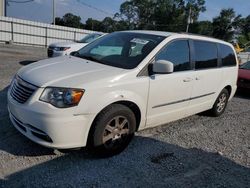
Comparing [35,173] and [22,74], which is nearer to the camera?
[35,173]

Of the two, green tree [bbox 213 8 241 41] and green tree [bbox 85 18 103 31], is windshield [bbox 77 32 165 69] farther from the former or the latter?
green tree [bbox 85 18 103 31]

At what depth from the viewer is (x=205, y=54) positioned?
5273 mm

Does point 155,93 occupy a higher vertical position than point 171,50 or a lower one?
lower

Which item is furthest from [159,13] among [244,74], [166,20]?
[244,74]

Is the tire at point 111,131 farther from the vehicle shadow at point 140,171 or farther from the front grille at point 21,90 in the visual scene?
the front grille at point 21,90

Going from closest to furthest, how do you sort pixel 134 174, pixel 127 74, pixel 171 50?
pixel 134 174, pixel 127 74, pixel 171 50

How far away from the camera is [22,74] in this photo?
12.5 feet

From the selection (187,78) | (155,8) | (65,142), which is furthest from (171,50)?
(155,8)

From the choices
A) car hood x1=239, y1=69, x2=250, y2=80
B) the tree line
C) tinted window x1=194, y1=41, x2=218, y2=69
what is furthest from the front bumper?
the tree line

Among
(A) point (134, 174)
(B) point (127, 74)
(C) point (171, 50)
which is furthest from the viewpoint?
(C) point (171, 50)

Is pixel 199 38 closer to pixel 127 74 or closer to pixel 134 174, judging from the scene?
pixel 127 74

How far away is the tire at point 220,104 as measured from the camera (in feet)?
19.7

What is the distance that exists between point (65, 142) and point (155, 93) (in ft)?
4.89

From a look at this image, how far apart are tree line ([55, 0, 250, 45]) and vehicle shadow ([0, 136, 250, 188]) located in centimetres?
5207
